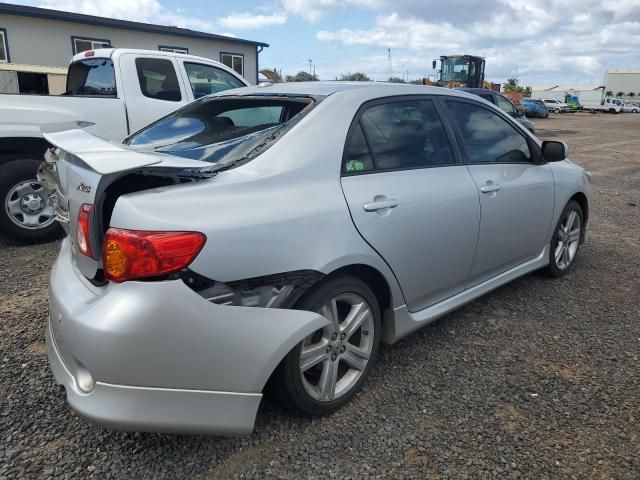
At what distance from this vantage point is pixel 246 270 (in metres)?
1.99

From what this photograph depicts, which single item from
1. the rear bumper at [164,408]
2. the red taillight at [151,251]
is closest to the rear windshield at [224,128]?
the red taillight at [151,251]

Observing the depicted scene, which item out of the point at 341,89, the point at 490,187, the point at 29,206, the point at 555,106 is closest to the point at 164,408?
the point at 341,89

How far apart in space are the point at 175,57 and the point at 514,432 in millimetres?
5447

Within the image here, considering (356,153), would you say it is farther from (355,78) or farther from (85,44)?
(85,44)

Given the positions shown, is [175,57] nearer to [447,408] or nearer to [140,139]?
[140,139]

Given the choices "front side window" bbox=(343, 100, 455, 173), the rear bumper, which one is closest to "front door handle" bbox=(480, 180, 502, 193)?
"front side window" bbox=(343, 100, 455, 173)

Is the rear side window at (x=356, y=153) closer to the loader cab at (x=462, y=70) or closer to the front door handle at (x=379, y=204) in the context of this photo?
the front door handle at (x=379, y=204)

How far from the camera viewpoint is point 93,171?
2.06m

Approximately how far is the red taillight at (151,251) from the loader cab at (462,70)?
2996 centimetres

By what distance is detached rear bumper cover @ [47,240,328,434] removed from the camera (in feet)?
6.06

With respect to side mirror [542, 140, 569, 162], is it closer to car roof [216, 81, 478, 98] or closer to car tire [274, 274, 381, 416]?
car roof [216, 81, 478, 98]

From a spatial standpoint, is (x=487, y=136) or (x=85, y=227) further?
(x=487, y=136)

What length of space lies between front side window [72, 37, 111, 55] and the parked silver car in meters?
16.1

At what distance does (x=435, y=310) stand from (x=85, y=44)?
1785cm
